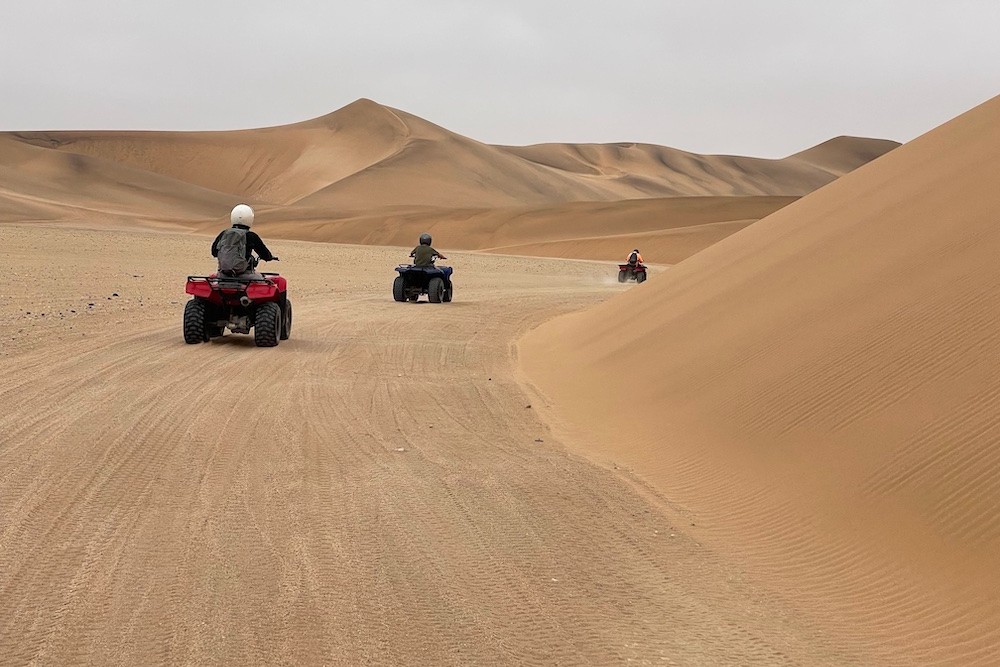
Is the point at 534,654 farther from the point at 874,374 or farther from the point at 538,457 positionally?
the point at 874,374

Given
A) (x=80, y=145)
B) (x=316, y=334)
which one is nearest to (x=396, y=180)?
(x=80, y=145)

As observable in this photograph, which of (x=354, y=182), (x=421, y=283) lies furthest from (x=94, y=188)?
(x=421, y=283)

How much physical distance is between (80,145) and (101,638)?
573 feet

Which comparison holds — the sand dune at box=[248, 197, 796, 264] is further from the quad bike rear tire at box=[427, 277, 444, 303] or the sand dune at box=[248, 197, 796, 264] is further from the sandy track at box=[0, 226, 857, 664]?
the sandy track at box=[0, 226, 857, 664]

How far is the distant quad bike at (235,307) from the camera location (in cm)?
1330

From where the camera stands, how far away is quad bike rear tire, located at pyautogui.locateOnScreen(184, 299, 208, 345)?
1345 cm

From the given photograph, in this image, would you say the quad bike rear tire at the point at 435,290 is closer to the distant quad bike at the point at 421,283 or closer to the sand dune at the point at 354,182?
the distant quad bike at the point at 421,283

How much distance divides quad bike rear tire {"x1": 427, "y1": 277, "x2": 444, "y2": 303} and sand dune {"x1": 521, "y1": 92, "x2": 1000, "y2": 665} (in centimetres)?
870

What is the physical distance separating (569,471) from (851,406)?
6.78 feet

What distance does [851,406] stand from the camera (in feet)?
24.4

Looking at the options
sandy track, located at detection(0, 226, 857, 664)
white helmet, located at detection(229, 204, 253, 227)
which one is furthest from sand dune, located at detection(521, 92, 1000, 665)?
white helmet, located at detection(229, 204, 253, 227)

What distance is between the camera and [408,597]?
15.8 ft

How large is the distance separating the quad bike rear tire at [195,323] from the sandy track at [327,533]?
1481 millimetres

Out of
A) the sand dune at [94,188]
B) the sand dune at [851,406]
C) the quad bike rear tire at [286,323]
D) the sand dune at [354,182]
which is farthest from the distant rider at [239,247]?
the sand dune at [94,188]
